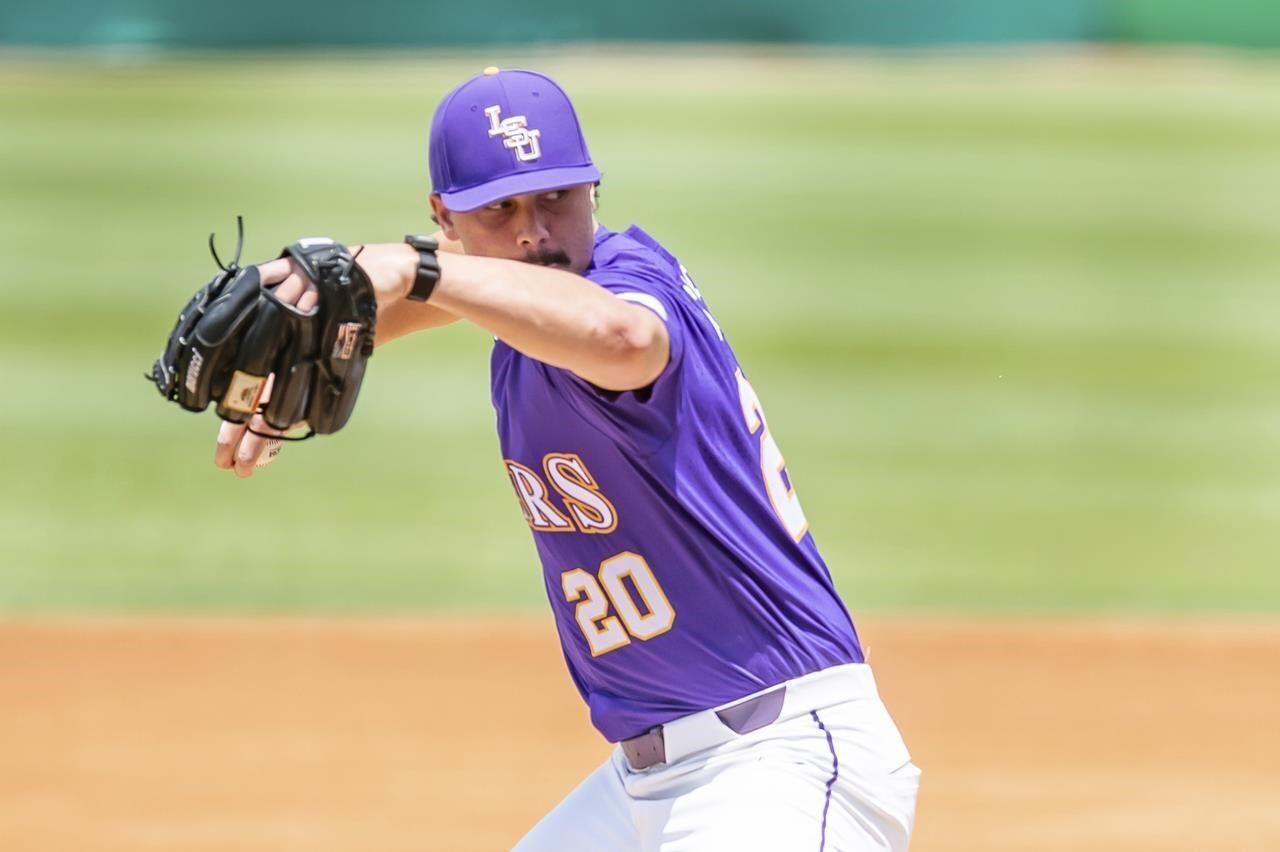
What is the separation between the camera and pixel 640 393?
2.72m

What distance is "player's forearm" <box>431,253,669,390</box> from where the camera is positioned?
7.93 ft

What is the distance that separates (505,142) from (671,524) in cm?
80

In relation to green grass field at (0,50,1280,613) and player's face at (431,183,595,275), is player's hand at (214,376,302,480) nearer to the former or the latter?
player's face at (431,183,595,275)

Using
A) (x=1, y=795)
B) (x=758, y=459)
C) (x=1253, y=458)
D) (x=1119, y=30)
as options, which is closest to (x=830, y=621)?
(x=758, y=459)

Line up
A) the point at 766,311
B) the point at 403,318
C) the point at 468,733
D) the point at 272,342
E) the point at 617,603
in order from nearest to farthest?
the point at 272,342, the point at 617,603, the point at 403,318, the point at 468,733, the point at 766,311

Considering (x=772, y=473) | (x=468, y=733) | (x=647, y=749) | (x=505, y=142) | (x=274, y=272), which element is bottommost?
(x=468, y=733)

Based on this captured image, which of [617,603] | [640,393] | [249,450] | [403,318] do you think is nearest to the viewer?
[640,393]

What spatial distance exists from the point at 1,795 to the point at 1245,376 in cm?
685

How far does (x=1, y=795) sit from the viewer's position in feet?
19.7

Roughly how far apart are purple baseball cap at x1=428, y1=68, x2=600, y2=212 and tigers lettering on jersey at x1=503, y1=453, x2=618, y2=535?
520mm

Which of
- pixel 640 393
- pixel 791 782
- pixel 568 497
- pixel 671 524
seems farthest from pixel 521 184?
pixel 791 782

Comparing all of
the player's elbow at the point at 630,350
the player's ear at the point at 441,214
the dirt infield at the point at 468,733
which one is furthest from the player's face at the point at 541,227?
the dirt infield at the point at 468,733

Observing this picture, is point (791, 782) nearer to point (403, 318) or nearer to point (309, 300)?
point (309, 300)

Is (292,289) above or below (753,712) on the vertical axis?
above
